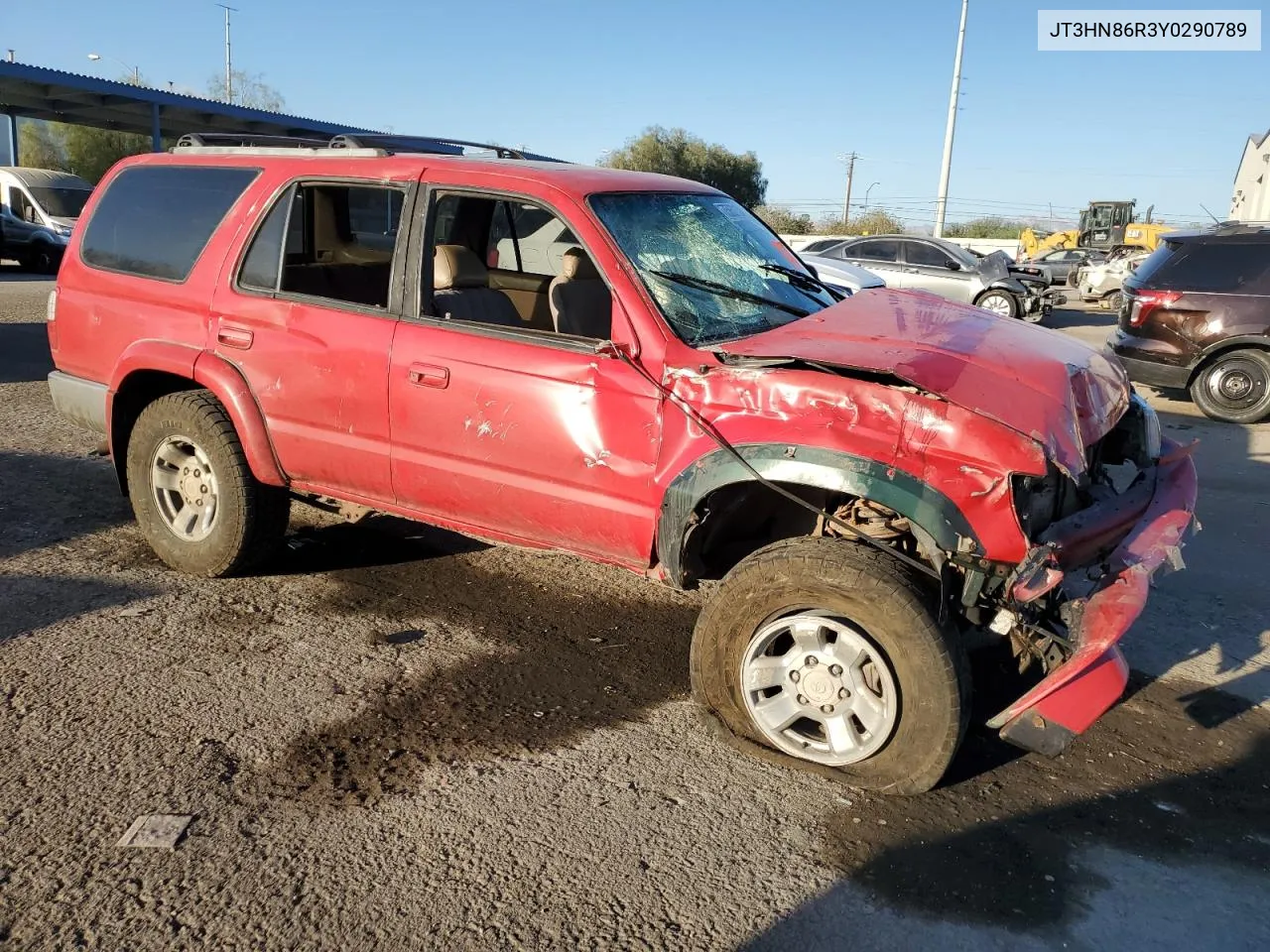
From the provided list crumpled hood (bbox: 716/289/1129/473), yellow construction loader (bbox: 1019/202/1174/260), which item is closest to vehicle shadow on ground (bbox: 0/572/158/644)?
crumpled hood (bbox: 716/289/1129/473)

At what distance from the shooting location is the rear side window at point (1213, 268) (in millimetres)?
9086

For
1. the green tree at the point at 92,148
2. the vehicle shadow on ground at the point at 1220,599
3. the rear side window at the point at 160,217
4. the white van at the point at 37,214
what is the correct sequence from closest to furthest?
the vehicle shadow on ground at the point at 1220,599 → the rear side window at the point at 160,217 → the white van at the point at 37,214 → the green tree at the point at 92,148

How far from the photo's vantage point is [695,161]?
50469 millimetres

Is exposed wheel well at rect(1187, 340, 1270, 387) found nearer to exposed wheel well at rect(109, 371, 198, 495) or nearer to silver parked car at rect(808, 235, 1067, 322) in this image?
silver parked car at rect(808, 235, 1067, 322)

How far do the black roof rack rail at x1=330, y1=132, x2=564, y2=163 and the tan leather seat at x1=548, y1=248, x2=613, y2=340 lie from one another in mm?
647

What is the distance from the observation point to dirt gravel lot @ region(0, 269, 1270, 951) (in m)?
2.60

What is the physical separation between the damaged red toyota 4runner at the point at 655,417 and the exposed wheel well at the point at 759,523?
0.01 m

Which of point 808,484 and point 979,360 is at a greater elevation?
point 979,360

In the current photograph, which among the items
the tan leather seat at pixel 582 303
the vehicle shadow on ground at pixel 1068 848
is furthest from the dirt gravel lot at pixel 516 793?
the tan leather seat at pixel 582 303

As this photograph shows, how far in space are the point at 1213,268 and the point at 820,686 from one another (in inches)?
324

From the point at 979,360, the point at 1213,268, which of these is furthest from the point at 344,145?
the point at 1213,268

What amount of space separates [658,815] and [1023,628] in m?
1.31

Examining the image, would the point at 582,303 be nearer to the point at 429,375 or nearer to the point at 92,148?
the point at 429,375

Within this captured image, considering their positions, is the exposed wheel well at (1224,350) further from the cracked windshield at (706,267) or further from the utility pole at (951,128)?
the utility pole at (951,128)
